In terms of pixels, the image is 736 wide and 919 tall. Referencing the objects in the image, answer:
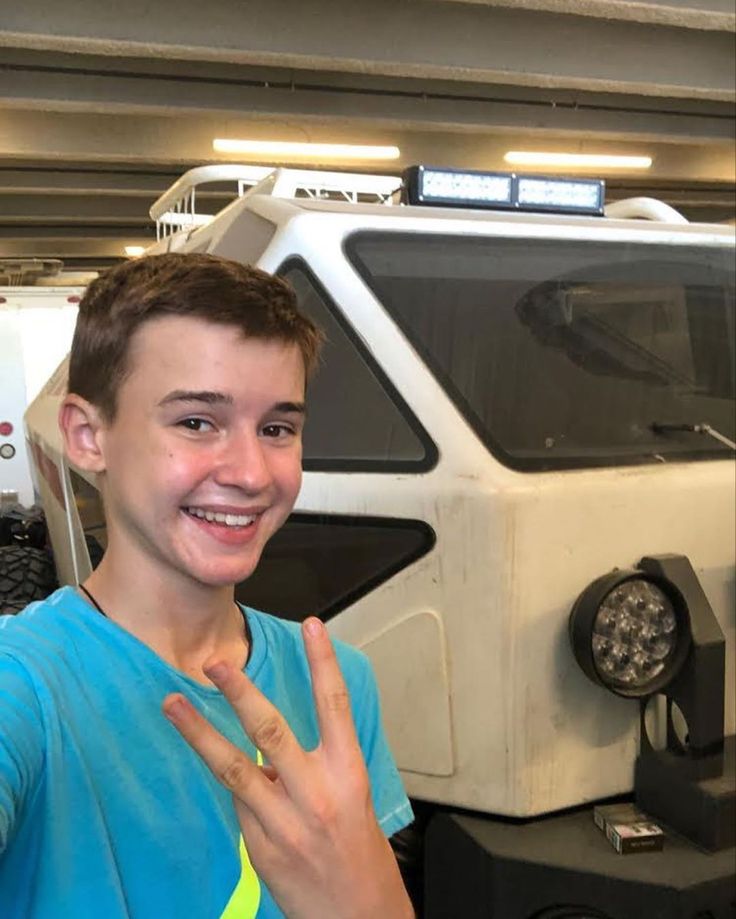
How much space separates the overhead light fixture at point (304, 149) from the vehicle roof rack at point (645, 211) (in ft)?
22.0

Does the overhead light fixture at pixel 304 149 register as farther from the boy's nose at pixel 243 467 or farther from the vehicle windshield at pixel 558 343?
the boy's nose at pixel 243 467

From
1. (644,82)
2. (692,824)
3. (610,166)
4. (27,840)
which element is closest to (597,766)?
(692,824)

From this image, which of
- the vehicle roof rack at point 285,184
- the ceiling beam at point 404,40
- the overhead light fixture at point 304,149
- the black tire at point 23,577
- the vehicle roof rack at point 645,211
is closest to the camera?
the vehicle roof rack at point 285,184

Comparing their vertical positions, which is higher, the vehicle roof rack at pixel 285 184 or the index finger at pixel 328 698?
the vehicle roof rack at pixel 285 184

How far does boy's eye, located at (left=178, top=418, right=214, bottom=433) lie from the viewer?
47.8 inches

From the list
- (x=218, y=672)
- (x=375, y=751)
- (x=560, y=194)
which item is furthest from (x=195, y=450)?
(x=560, y=194)

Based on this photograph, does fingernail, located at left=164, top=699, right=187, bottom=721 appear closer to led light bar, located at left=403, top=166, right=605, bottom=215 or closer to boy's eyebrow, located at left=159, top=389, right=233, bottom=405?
boy's eyebrow, located at left=159, top=389, right=233, bottom=405

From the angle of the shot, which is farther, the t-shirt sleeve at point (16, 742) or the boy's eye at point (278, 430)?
the boy's eye at point (278, 430)

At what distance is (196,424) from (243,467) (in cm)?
8

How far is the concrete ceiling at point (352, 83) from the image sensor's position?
6605mm

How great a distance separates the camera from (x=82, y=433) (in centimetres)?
131

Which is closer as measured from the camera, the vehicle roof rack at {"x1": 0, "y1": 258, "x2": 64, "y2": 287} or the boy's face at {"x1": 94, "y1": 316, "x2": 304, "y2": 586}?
the boy's face at {"x1": 94, "y1": 316, "x2": 304, "y2": 586}

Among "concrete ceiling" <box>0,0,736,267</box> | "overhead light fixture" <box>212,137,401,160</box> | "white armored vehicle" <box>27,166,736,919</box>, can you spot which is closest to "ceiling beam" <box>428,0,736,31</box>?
"concrete ceiling" <box>0,0,736,267</box>

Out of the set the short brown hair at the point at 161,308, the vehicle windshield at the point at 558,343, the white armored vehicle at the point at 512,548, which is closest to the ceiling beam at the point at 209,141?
the vehicle windshield at the point at 558,343
